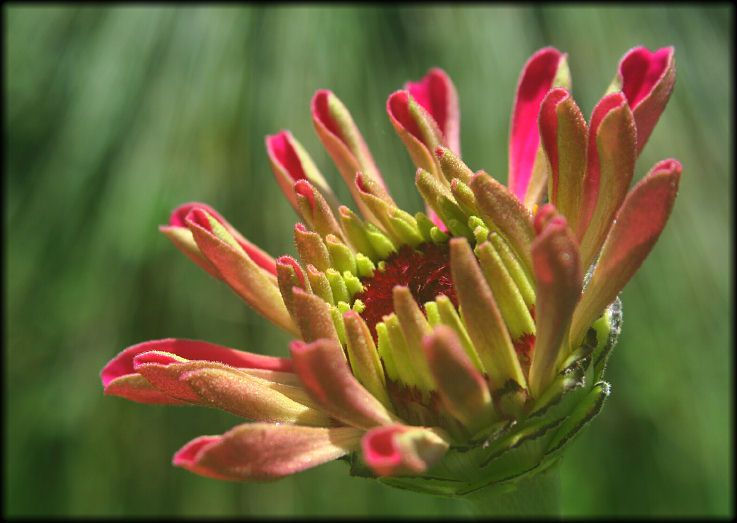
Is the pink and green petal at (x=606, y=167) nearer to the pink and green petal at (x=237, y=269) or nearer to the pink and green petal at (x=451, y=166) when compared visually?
the pink and green petal at (x=451, y=166)

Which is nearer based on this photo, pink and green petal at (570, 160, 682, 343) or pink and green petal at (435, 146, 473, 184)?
pink and green petal at (570, 160, 682, 343)

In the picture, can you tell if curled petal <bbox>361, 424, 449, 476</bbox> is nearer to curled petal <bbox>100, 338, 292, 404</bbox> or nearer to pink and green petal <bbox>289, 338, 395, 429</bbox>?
pink and green petal <bbox>289, 338, 395, 429</bbox>

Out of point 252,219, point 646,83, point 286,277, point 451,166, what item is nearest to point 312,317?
point 286,277

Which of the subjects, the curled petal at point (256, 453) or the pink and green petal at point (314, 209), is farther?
the pink and green petal at point (314, 209)

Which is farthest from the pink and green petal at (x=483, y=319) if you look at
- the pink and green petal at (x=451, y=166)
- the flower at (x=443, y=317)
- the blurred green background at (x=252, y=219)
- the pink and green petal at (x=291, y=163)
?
the blurred green background at (x=252, y=219)

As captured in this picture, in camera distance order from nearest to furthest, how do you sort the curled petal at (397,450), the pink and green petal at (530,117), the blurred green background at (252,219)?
the curled petal at (397,450) → the pink and green petal at (530,117) → the blurred green background at (252,219)

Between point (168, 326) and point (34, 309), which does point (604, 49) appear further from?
point (34, 309)

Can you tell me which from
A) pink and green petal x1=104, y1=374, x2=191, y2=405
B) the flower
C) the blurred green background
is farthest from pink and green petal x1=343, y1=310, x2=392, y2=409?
the blurred green background
